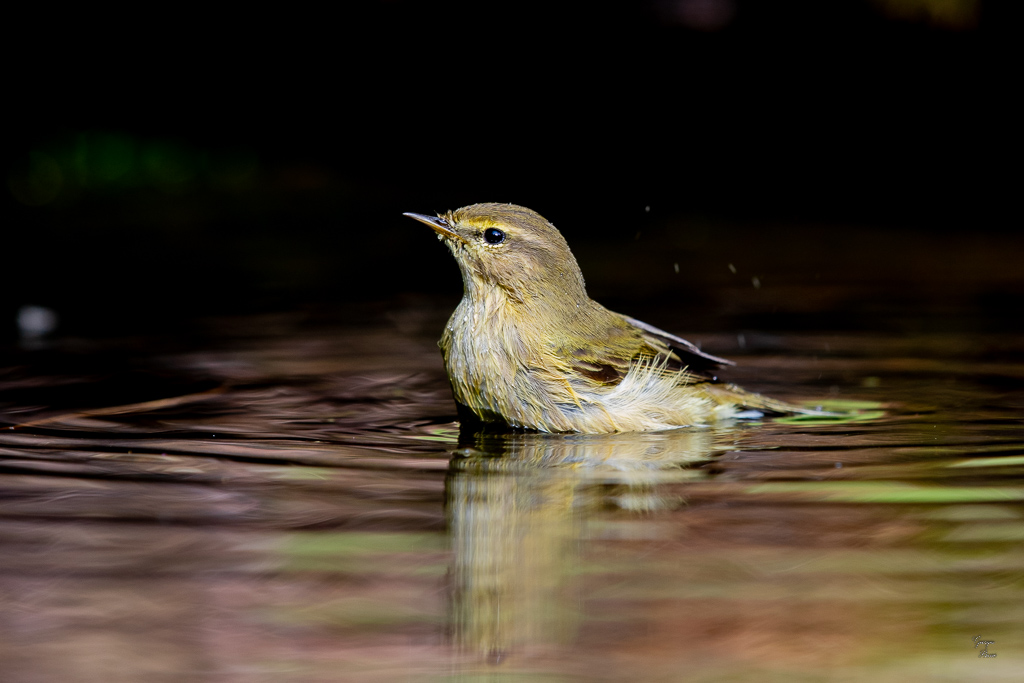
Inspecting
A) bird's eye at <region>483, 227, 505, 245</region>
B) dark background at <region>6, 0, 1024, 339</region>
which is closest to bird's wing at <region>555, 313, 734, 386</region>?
bird's eye at <region>483, 227, 505, 245</region>

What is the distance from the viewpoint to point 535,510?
4.25 m

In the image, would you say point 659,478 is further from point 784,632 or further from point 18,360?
point 18,360

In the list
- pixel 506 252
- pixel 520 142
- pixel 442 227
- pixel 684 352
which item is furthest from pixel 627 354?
pixel 520 142

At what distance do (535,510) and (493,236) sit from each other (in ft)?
5.79

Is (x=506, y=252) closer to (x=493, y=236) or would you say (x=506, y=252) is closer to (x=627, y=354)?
(x=493, y=236)

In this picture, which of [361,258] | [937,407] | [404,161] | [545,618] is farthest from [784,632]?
[404,161]

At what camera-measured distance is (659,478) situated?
473 centimetres

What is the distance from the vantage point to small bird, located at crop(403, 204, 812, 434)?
18.0 ft

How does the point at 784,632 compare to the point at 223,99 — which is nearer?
the point at 784,632

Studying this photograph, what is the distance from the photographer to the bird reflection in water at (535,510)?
326cm

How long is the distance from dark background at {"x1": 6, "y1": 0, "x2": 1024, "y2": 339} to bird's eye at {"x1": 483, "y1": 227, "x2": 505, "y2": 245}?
15.8 feet

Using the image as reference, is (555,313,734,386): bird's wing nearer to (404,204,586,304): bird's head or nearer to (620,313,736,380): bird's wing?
(620,313,736,380): bird's wing

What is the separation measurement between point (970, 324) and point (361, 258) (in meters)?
6.24

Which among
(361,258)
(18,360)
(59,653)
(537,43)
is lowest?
(59,653)
